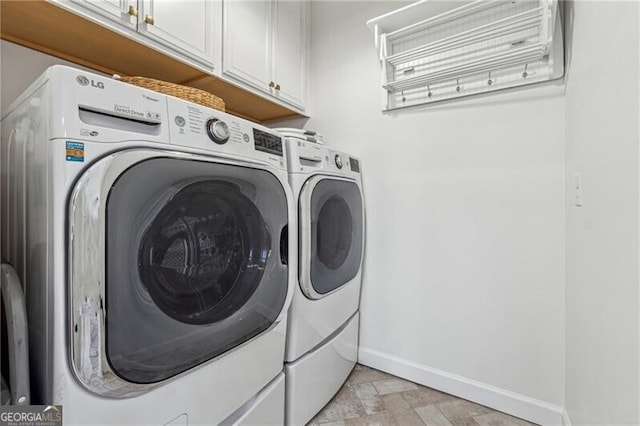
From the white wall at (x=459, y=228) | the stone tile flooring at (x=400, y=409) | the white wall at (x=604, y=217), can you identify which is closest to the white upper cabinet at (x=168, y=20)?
the white wall at (x=459, y=228)

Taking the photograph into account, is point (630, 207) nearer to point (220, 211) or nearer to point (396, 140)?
point (220, 211)

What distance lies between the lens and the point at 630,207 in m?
0.65

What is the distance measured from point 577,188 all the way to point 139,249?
1442 millimetres

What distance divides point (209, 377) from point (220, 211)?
18.6 inches

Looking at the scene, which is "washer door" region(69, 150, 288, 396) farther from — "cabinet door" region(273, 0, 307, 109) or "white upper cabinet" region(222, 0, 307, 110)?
"cabinet door" region(273, 0, 307, 109)

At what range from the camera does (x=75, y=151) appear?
0.57 m

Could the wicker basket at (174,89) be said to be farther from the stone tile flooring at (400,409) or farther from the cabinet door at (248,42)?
the stone tile flooring at (400,409)

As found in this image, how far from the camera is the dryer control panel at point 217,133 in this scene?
74 cm

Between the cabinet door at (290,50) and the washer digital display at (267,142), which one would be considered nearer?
the washer digital display at (267,142)

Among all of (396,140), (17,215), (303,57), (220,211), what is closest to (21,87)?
(17,215)

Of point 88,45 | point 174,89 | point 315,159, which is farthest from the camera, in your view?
point 315,159

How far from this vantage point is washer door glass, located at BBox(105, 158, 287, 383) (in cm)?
62

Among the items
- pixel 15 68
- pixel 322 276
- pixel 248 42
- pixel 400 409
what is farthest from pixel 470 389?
pixel 15 68

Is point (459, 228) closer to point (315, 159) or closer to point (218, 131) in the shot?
point (315, 159)
